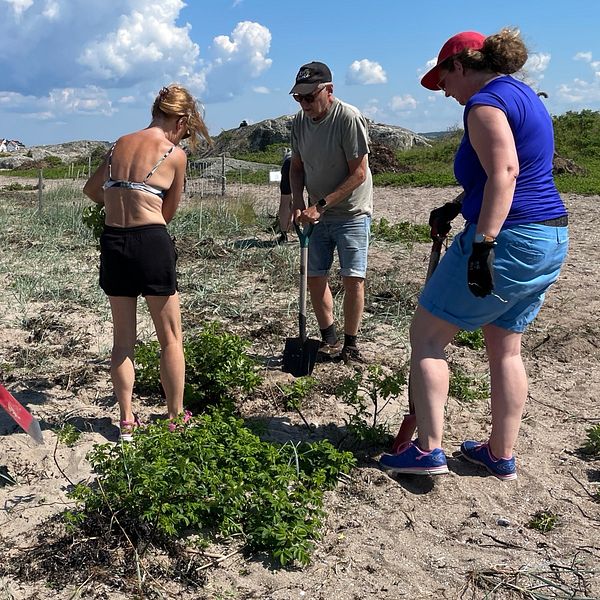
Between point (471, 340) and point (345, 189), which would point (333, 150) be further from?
point (471, 340)

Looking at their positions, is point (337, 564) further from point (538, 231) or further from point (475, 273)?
point (538, 231)

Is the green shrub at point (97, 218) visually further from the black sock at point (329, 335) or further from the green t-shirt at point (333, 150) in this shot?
the black sock at point (329, 335)

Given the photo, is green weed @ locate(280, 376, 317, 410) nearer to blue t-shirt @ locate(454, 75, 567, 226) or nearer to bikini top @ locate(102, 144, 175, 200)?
bikini top @ locate(102, 144, 175, 200)

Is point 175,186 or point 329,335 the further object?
point 329,335

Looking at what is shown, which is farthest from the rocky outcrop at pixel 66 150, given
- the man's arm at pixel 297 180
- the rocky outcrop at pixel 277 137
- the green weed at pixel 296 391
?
the green weed at pixel 296 391

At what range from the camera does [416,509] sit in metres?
3.23

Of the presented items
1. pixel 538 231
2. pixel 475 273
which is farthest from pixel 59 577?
pixel 538 231

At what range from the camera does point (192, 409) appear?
13.9 ft

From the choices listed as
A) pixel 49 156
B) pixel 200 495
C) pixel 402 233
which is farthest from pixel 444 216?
pixel 49 156

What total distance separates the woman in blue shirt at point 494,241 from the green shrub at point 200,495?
69 centimetres

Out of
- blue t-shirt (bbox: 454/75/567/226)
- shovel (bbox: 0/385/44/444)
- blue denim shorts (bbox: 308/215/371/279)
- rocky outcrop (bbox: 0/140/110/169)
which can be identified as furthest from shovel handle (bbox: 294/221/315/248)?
rocky outcrop (bbox: 0/140/110/169)

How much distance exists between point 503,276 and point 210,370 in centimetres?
185

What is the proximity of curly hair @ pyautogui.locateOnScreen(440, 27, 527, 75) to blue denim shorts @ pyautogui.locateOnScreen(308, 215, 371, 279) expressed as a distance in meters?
1.84

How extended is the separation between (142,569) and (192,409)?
61.4 inches
